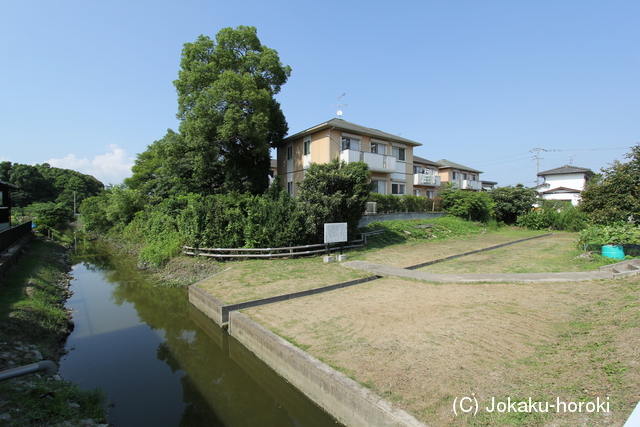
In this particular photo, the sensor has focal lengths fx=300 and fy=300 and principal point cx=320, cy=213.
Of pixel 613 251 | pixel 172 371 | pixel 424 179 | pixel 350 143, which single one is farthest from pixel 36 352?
pixel 424 179

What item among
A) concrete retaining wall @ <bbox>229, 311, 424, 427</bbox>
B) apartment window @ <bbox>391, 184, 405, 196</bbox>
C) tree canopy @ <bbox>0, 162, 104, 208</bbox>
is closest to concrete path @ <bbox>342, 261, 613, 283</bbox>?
concrete retaining wall @ <bbox>229, 311, 424, 427</bbox>

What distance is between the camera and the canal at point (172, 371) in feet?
16.5

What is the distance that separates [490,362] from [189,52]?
23.5m

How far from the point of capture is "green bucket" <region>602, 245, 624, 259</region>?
1117 centimetres

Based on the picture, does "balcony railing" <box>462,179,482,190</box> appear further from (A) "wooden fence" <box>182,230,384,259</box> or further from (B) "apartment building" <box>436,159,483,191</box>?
(A) "wooden fence" <box>182,230,384,259</box>

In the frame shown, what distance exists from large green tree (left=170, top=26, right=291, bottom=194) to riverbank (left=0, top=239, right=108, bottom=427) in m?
11.7

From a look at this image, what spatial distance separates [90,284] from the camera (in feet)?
44.5

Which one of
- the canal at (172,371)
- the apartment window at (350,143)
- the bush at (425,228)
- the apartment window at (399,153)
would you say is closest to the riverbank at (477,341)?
the canal at (172,371)

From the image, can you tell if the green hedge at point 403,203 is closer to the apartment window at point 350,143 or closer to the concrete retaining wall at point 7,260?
the apartment window at point 350,143

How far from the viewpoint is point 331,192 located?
1471cm

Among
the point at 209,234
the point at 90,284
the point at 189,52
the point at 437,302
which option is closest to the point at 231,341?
the point at 437,302

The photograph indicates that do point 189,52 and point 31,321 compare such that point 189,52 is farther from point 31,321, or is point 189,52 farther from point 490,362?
point 490,362

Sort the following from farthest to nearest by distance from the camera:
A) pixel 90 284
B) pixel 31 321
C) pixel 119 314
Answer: pixel 90 284
pixel 119 314
pixel 31 321

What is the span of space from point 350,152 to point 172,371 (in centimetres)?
1703
